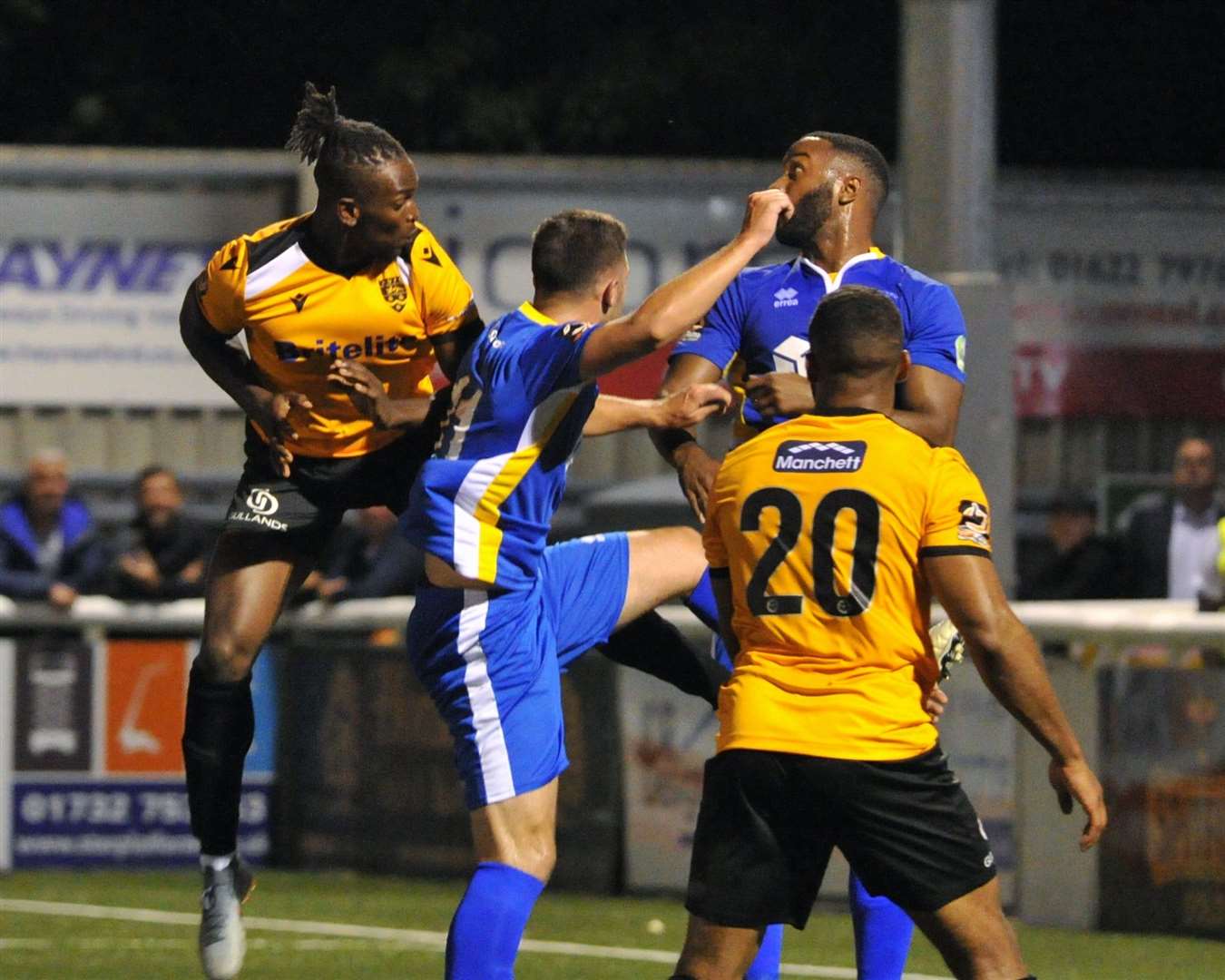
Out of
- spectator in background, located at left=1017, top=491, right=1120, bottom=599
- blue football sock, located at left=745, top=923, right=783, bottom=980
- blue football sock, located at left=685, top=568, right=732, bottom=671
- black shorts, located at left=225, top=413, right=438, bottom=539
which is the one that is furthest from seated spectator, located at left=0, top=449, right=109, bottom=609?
blue football sock, located at left=745, top=923, right=783, bottom=980

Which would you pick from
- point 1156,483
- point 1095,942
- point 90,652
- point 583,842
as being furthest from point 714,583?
point 1156,483

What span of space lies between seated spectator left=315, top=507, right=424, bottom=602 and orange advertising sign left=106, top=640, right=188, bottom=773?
2.95ft

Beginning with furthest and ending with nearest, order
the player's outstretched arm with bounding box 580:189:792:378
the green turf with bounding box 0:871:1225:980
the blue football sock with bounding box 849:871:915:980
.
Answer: the green turf with bounding box 0:871:1225:980 < the blue football sock with bounding box 849:871:915:980 < the player's outstretched arm with bounding box 580:189:792:378

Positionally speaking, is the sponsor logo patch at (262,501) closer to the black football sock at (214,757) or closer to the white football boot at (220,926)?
the black football sock at (214,757)

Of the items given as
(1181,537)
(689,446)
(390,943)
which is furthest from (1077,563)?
(689,446)

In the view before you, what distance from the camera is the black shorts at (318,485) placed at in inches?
309

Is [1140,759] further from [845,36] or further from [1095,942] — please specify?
[845,36]

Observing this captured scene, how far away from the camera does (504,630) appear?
702 cm

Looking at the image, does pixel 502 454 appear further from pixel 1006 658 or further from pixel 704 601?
pixel 1006 658

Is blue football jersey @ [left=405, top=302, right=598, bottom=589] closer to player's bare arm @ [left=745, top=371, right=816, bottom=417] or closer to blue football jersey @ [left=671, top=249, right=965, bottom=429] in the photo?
player's bare arm @ [left=745, top=371, right=816, bottom=417]

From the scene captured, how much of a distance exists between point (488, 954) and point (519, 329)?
155cm

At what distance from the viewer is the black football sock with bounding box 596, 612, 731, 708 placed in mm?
7922

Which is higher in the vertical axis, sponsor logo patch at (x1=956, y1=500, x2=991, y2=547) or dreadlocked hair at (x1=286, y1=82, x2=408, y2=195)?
dreadlocked hair at (x1=286, y1=82, x2=408, y2=195)

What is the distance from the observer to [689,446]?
723 cm
